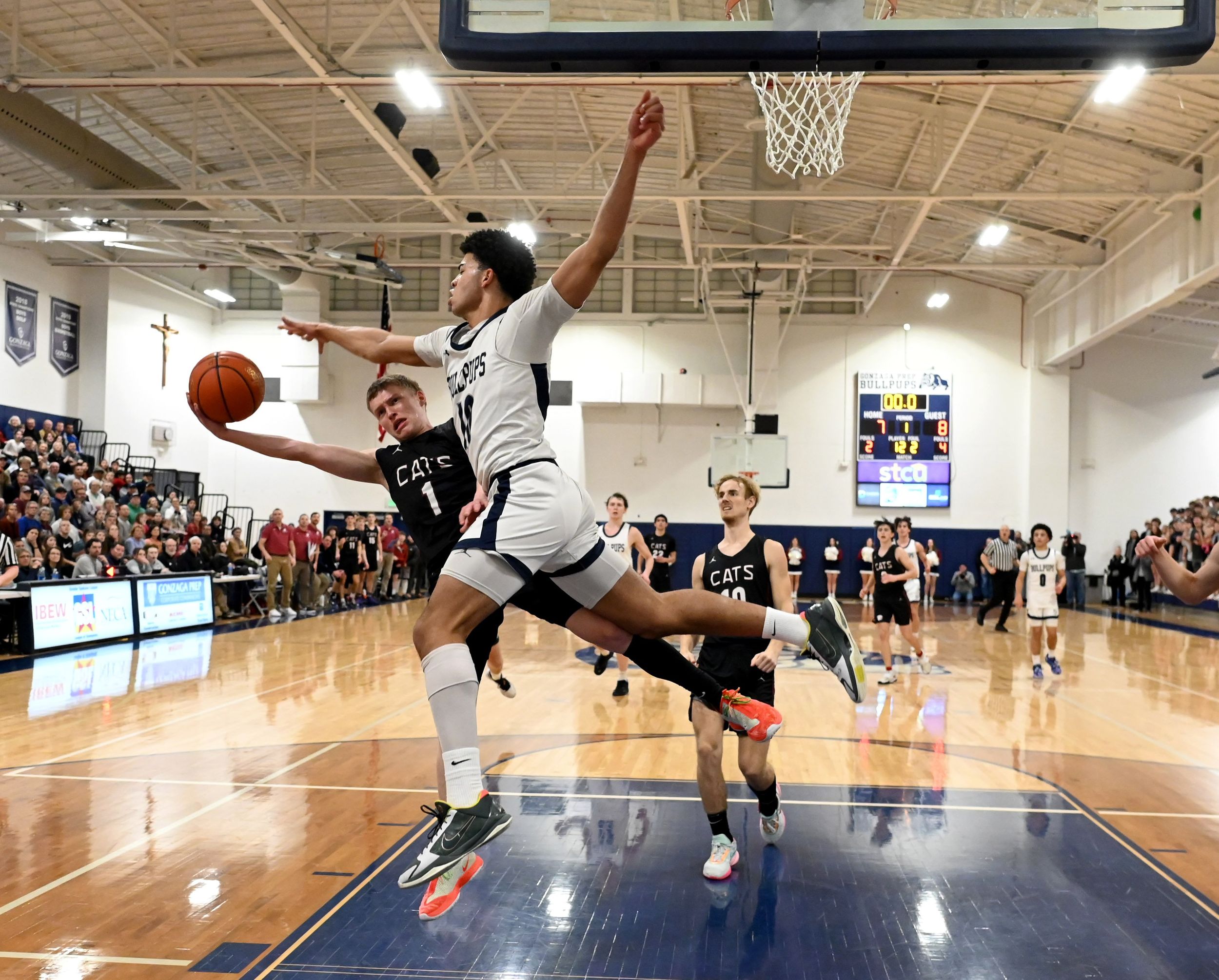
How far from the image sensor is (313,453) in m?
3.87

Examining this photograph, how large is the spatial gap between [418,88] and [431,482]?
976cm

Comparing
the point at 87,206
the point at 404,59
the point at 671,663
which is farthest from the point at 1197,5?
the point at 87,206

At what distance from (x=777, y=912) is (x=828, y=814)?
1600mm

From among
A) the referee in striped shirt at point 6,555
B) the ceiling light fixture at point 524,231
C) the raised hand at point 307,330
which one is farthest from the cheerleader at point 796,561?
the raised hand at point 307,330

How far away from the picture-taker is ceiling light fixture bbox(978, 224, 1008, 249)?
1756cm

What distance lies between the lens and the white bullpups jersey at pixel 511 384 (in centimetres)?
313

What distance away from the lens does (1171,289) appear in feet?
55.4

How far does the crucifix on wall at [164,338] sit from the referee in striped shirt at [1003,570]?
18.9 meters

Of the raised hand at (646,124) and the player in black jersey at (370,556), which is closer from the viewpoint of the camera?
the raised hand at (646,124)

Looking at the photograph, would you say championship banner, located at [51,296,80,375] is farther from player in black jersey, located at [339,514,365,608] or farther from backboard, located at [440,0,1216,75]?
backboard, located at [440,0,1216,75]

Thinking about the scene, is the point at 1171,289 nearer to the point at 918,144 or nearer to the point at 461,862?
the point at 918,144

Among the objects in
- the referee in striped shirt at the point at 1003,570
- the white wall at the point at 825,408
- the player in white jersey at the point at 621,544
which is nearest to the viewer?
the player in white jersey at the point at 621,544

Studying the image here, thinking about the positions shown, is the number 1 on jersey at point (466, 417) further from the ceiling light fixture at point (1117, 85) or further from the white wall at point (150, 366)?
the white wall at point (150, 366)

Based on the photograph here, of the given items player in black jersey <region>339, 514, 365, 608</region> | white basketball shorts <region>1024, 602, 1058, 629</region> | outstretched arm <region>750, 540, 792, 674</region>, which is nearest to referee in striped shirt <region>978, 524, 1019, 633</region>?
white basketball shorts <region>1024, 602, 1058, 629</region>
